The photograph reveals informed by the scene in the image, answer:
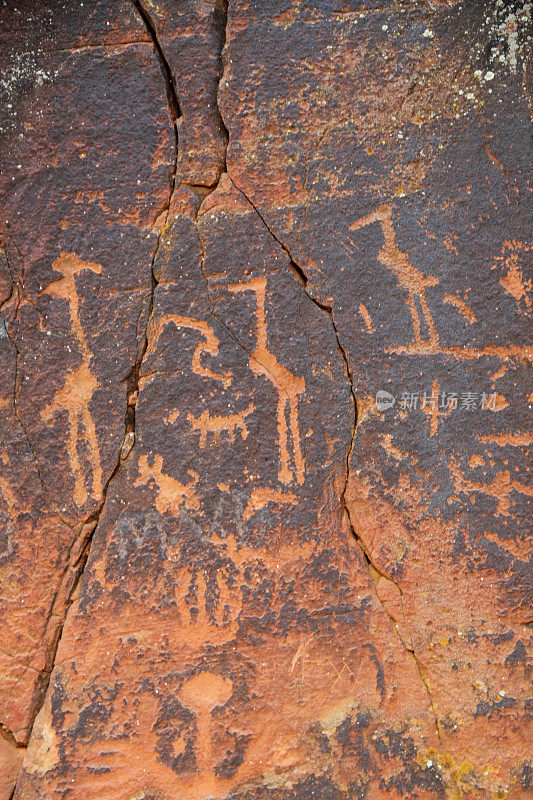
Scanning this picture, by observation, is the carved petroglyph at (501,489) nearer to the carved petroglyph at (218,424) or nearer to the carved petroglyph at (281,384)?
the carved petroglyph at (281,384)

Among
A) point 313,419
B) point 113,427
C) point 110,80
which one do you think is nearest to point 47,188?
point 110,80

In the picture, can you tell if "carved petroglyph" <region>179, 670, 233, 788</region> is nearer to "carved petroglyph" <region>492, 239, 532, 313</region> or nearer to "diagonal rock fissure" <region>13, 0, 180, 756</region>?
"diagonal rock fissure" <region>13, 0, 180, 756</region>

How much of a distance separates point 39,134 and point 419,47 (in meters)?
1.01

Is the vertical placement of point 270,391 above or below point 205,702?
above

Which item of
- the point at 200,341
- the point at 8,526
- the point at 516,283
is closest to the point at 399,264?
the point at 516,283

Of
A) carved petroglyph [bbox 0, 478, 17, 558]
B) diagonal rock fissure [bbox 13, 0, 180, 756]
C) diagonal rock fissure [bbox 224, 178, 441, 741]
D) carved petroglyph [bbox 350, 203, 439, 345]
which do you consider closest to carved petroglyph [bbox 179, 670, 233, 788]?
diagonal rock fissure [bbox 13, 0, 180, 756]

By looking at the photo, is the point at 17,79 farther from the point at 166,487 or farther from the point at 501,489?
the point at 501,489

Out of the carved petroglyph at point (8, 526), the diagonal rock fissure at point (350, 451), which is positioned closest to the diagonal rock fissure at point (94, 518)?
the carved petroglyph at point (8, 526)

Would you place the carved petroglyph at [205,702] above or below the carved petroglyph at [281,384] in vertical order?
below

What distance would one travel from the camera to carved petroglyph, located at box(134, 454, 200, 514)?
161cm

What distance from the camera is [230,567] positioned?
1617 mm

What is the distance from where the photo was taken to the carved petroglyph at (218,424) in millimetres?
1624

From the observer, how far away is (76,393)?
1.62 m

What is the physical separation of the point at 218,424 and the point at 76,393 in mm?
384
